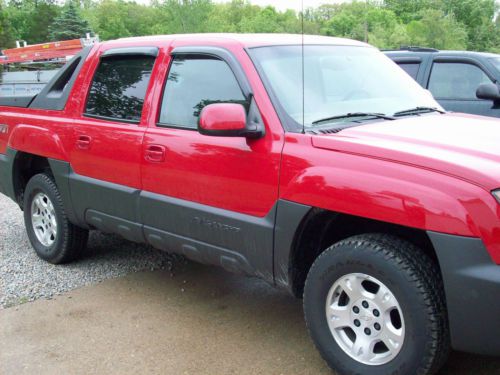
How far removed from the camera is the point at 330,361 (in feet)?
10.3

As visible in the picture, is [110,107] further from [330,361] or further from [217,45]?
[330,361]

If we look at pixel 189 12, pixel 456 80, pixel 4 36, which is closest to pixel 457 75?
pixel 456 80

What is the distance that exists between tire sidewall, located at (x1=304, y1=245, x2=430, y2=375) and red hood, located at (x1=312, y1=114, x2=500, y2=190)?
50 cm

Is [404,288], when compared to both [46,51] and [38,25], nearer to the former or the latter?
[46,51]

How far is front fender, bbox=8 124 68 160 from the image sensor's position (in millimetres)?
4799

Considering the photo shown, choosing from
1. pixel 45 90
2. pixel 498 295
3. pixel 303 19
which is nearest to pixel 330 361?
pixel 498 295

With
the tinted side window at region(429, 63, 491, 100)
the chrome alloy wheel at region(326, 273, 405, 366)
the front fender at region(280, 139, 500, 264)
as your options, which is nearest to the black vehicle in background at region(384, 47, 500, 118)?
the tinted side window at region(429, 63, 491, 100)

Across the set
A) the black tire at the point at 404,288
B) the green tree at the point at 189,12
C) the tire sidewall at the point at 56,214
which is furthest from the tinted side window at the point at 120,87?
the green tree at the point at 189,12

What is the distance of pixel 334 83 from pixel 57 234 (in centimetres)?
279

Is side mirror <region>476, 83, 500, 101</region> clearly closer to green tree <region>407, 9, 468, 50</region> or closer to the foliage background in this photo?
the foliage background

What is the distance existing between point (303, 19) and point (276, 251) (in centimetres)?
135

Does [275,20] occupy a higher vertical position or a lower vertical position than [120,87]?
higher

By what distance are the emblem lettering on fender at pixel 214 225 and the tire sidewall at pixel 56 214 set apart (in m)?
1.77

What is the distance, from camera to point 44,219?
529 centimetres
